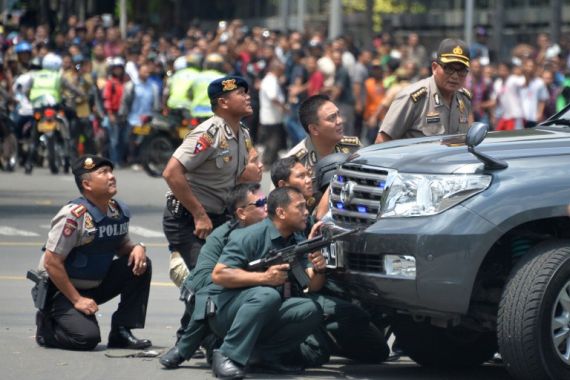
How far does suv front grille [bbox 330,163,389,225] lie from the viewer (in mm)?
7922

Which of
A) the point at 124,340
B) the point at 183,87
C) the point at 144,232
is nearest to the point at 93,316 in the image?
the point at 124,340

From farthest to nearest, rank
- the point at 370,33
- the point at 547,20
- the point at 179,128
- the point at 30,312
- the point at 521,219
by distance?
the point at 547,20 → the point at 370,33 → the point at 179,128 → the point at 30,312 → the point at 521,219

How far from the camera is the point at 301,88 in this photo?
922 inches

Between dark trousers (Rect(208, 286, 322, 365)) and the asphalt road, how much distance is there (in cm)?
19

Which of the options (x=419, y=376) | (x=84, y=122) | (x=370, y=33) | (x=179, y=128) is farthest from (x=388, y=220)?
(x=370, y=33)

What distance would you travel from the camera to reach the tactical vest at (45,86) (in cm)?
2202

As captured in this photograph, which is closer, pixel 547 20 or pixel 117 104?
pixel 117 104

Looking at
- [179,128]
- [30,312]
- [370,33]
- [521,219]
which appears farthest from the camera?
[370,33]

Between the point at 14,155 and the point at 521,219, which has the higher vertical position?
the point at 521,219

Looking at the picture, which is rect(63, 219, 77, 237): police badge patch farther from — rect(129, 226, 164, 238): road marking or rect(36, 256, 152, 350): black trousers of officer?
rect(129, 226, 164, 238): road marking

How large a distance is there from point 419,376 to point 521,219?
1436 millimetres

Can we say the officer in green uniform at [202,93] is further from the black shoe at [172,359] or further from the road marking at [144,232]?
the black shoe at [172,359]

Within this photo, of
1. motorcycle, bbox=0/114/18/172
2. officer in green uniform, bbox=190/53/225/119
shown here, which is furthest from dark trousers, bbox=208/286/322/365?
motorcycle, bbox=0/114/18/172

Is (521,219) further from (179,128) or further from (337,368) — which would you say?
(179,128)
